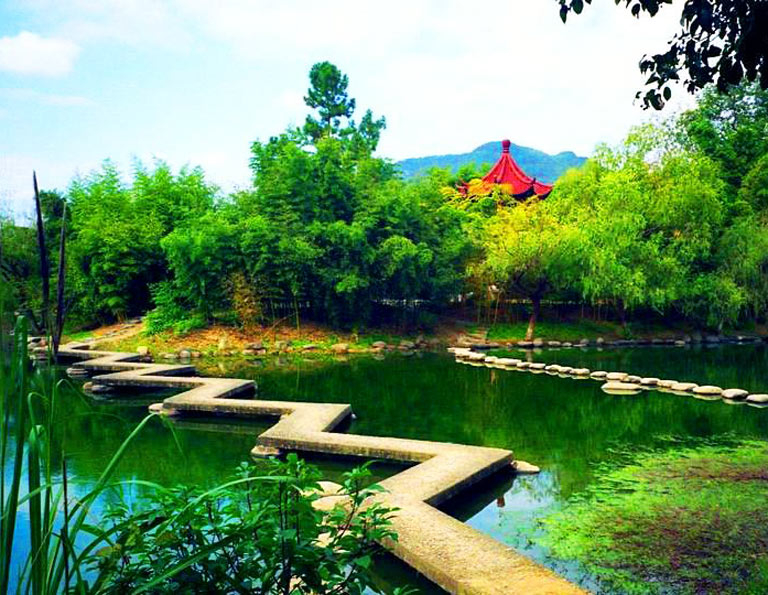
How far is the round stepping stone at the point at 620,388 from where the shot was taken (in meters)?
10.1

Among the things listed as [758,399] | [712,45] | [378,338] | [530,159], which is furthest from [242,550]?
[530,159]

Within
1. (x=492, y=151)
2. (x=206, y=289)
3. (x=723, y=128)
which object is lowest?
(x=206, y=289)

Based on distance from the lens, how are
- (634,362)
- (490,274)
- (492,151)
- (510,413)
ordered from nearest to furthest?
(510,413)
(634,362)
(490,274)
(492,151)

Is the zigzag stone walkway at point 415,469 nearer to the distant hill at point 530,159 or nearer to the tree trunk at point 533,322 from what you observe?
the tree trunk at point 533,322

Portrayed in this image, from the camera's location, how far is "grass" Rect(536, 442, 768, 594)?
3.77 meters

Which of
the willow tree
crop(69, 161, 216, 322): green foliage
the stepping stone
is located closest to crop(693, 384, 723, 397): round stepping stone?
the stepping stone

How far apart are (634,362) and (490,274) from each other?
5.16m

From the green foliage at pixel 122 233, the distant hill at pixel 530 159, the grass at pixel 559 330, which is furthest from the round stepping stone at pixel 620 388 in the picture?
the distant hill at pixel 530 159

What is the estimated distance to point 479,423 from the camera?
320 inches

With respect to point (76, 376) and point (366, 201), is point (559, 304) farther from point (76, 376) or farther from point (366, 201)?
point (76, 376)

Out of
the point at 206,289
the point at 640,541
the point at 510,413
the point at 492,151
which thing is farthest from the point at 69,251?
the point at 492,151

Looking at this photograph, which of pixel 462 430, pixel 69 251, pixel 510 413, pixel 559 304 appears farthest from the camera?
pixel 559 304

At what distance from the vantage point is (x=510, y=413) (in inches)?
340

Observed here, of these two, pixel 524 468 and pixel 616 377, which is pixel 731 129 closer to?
pixel 616 377
